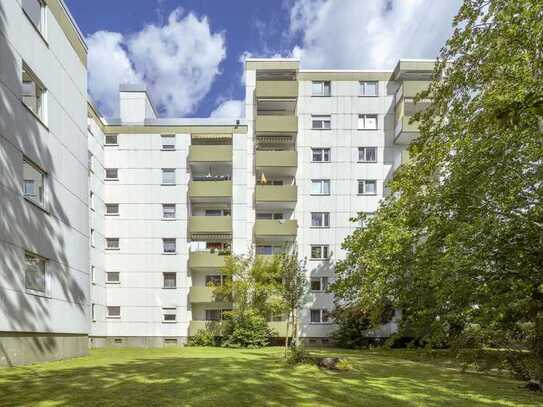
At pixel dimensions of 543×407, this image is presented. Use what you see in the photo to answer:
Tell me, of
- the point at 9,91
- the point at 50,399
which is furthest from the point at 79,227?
the point at 50,399

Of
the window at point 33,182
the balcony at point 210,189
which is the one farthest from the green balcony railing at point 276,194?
the window at point 33,182

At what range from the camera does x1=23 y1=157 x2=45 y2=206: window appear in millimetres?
13959

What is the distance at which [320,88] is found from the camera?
3216cm

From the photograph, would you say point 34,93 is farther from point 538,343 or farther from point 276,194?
point 538,343

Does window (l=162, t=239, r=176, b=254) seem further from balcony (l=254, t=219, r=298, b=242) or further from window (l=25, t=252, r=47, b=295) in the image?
window (l=25, t=252, r=47, b=295)

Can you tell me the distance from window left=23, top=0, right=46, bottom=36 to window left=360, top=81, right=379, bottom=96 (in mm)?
23709

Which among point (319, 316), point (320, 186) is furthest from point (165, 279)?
point (320, 186)

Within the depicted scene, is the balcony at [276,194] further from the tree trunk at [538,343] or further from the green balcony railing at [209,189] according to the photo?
the tree trunk at [538,343]

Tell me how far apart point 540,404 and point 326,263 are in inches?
873

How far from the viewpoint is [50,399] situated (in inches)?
301

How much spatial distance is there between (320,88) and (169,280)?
66.7 feet

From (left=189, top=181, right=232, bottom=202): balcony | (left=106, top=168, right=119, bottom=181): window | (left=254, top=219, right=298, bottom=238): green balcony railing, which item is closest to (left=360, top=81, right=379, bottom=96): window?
(left=254, top=219, right=298, bottom=238): green balcony railing

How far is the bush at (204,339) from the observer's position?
89.9 feet

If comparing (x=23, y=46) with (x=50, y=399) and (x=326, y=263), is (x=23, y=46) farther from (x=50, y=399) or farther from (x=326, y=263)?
(x=326, y=263)
